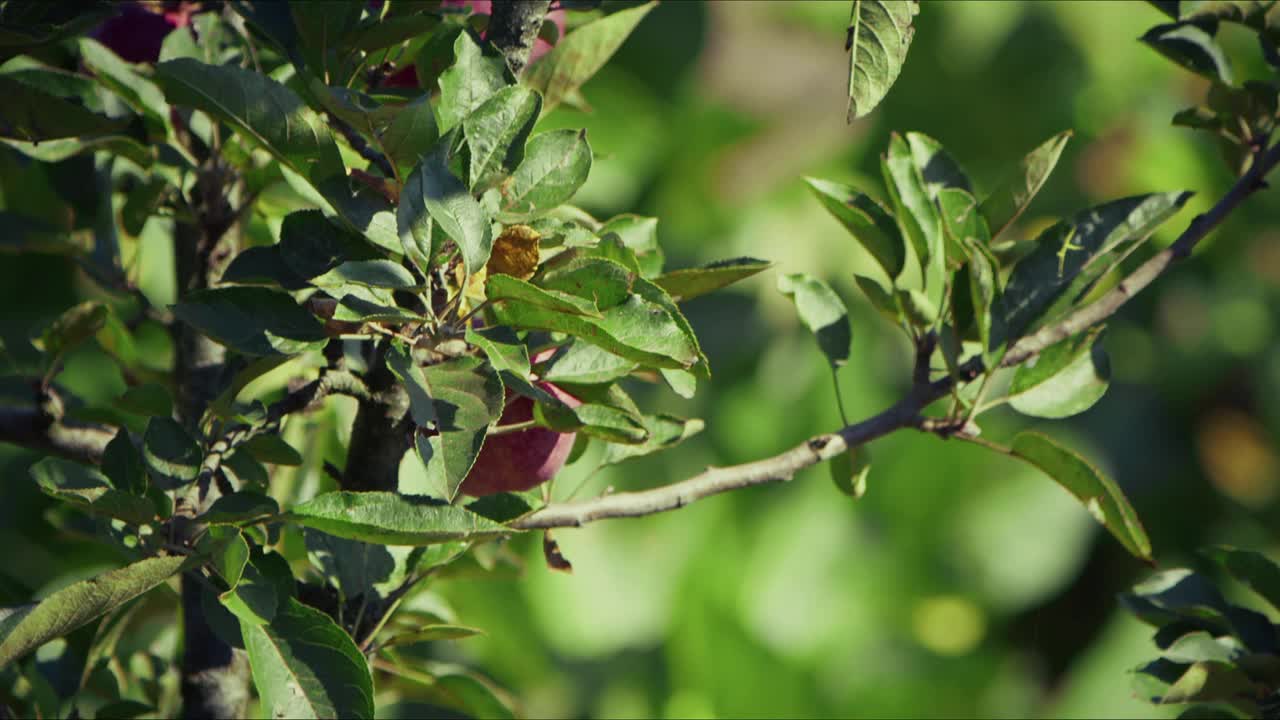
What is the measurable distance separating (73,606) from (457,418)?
14cm

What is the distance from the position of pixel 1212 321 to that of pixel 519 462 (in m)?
1.71

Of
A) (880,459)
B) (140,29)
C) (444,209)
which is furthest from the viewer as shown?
(880,459)

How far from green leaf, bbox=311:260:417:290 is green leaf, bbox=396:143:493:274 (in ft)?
0.06

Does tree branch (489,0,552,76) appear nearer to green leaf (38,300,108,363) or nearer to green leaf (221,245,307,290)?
green leaf (221,245,307,290)

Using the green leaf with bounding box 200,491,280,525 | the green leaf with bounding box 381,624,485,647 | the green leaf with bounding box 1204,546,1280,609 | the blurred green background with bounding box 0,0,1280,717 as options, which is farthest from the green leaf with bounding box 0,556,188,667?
the blurred green background with bounding box 0,0,1280,717

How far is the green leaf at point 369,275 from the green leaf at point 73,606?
11 cm

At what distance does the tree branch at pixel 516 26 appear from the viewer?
0.49 metres

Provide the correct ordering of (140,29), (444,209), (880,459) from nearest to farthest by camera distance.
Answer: (444,209) < (140,29) < (880,459)

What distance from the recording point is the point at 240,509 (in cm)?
45

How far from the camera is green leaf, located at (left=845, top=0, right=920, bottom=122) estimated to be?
0.42 metres

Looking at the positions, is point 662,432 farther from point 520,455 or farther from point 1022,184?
point 1022,184

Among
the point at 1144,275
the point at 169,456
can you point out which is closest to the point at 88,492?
the point at 169,456

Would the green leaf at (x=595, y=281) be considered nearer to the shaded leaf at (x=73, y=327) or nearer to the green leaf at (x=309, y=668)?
the green leaf at (x=309, y=668)

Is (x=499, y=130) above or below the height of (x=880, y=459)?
above
